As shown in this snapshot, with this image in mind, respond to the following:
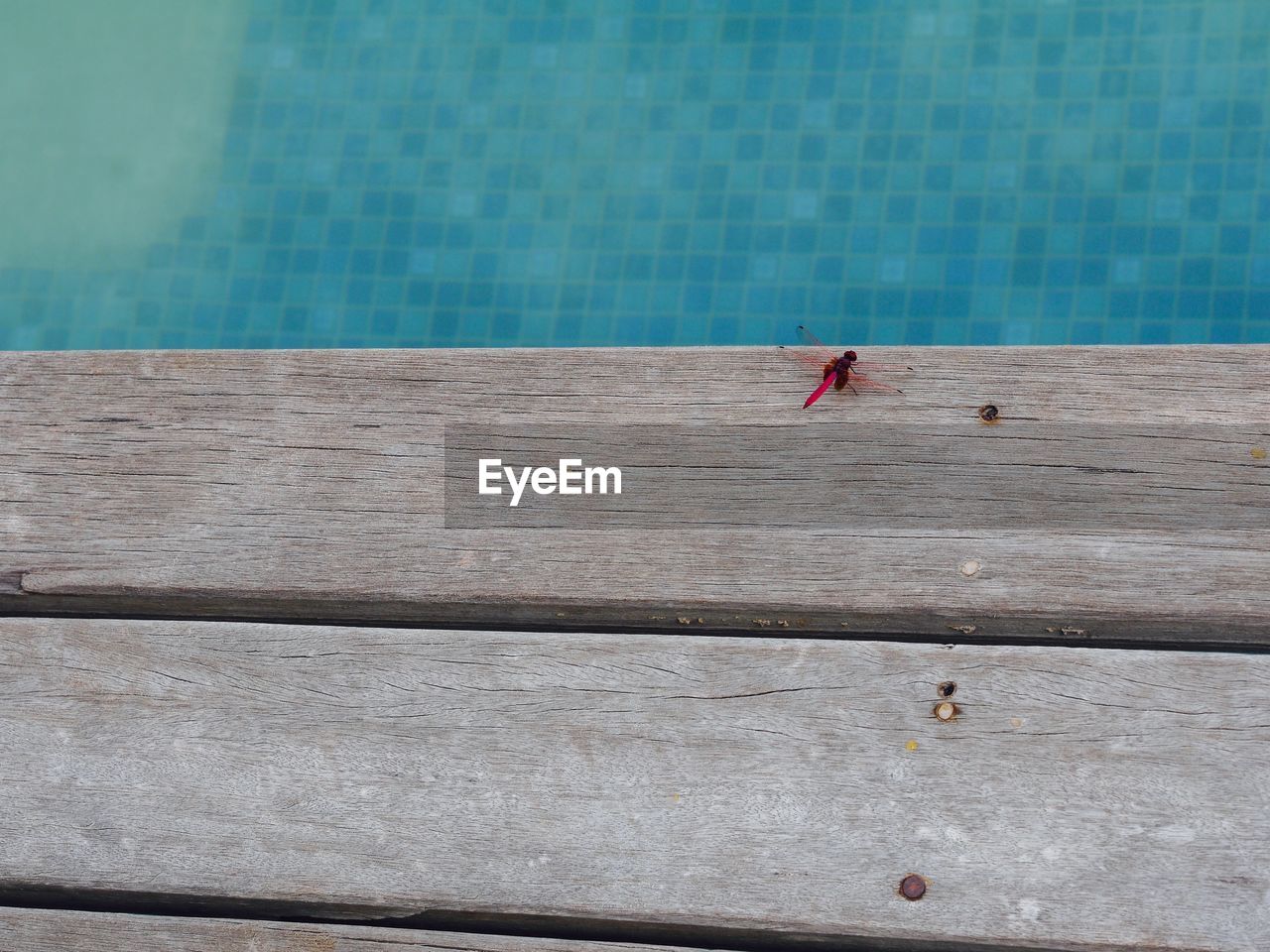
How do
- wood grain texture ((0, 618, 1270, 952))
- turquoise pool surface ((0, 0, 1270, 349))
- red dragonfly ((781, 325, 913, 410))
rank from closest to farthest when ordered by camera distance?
wood grain texture ((0, 618, 1270, 952)) < red dragonfly ((781, 325, 913, 410)) < turquoise pool surface ((0, 0, 1270, 349))

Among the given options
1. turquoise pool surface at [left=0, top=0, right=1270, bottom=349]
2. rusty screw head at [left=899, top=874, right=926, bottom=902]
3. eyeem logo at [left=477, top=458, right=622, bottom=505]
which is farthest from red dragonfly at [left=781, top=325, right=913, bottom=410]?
turquoise pool surface at [left=0, top=0, right=1270, bottom=349]

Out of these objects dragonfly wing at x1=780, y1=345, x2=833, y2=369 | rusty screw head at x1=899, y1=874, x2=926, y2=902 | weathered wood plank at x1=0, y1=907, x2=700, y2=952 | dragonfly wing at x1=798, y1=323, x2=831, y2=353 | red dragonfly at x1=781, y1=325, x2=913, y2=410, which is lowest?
weathered wood plank at x1=0, y1=907, x2=700, y2=952

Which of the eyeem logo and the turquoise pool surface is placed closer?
the eyeem logo

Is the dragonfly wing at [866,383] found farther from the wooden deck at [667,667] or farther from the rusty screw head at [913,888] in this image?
the rusty screw head at [913,888]

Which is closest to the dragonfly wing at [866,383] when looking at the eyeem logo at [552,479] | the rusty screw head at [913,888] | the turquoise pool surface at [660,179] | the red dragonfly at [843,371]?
the red dragonfly at [843,371]

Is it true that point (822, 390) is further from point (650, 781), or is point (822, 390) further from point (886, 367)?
point (650, 781)

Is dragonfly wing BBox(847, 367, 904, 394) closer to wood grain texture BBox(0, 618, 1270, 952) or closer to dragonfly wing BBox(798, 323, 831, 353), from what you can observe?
dragonfly wing BBox(798, 323, 831, 353)

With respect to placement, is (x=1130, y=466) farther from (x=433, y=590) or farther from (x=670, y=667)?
(x=433, y=590)

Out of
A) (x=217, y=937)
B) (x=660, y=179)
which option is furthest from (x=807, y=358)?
(x=660, y=179)
